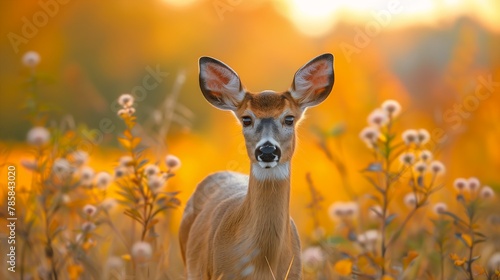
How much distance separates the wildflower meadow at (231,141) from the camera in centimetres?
593

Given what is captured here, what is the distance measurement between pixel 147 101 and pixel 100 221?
30.5 feet

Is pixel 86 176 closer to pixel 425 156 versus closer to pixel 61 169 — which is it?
pixel 61 169

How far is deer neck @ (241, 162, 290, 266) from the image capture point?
5.76m

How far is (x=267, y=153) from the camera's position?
18.5 feet

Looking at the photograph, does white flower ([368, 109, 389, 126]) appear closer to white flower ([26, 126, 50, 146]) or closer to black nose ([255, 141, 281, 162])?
black nose ([255, 141, 281, 162])

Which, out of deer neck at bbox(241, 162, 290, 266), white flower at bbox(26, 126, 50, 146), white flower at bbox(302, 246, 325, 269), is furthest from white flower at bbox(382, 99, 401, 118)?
white flower at bbox(26, 126, 50, 146)

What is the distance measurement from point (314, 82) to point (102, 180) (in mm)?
1654

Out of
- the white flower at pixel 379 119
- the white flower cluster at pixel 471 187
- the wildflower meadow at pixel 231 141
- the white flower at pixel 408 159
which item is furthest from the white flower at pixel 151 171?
the white flower cluster at pixel 471 187

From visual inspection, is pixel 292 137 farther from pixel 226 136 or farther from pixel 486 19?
pixel 486 19

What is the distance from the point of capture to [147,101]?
15.1m

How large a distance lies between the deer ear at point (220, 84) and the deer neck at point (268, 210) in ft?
→ 2.30

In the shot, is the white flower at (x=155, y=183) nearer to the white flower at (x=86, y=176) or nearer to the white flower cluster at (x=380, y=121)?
the white flower at (x=86, y=176)

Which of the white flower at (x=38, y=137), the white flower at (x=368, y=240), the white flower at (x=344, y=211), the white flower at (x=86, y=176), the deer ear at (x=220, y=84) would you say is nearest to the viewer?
the white flower at (x=38, y=137)

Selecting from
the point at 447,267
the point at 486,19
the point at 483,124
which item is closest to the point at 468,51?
the point at 483,124
